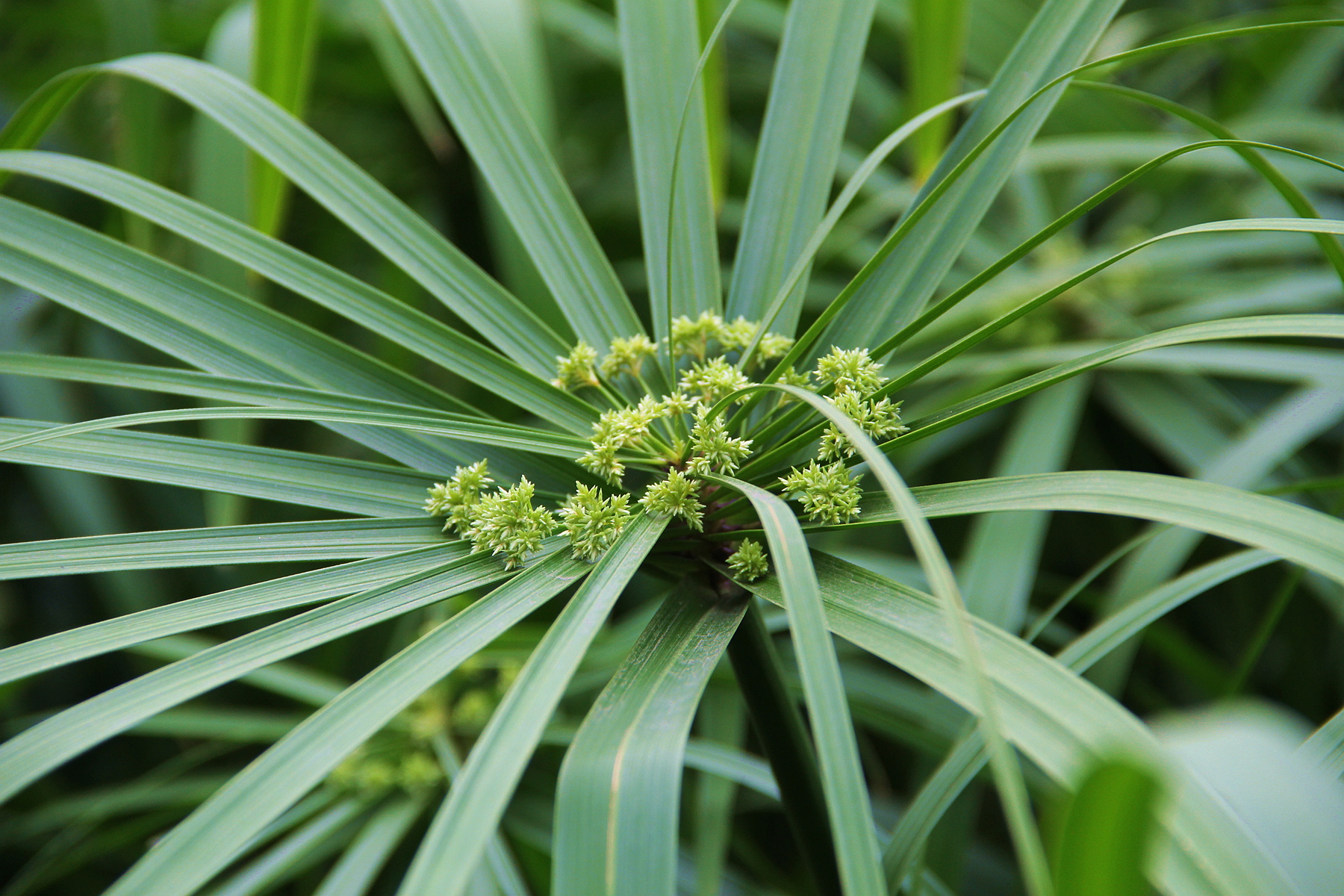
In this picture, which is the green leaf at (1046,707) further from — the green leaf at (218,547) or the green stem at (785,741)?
the green leaf at (218,547)

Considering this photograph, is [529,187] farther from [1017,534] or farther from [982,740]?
[1017,534]

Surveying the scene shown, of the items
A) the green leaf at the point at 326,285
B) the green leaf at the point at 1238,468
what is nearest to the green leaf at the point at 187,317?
the green leaf at the point at 326,285

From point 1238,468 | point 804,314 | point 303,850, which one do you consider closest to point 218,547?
point 303,850

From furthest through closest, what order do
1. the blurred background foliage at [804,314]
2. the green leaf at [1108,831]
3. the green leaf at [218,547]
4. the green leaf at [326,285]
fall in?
the blurred background foliage at [804,314] < the green leaf at [326,285] < the green leaf at [218,547] < the green leaf at [1108,831]

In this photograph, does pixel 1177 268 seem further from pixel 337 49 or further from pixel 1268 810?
pixel 337 49

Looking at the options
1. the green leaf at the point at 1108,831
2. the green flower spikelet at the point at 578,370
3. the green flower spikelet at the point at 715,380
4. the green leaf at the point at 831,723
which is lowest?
the green leaf at the point at 1108,831

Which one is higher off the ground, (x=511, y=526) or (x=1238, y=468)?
(x=1238, y=468)
